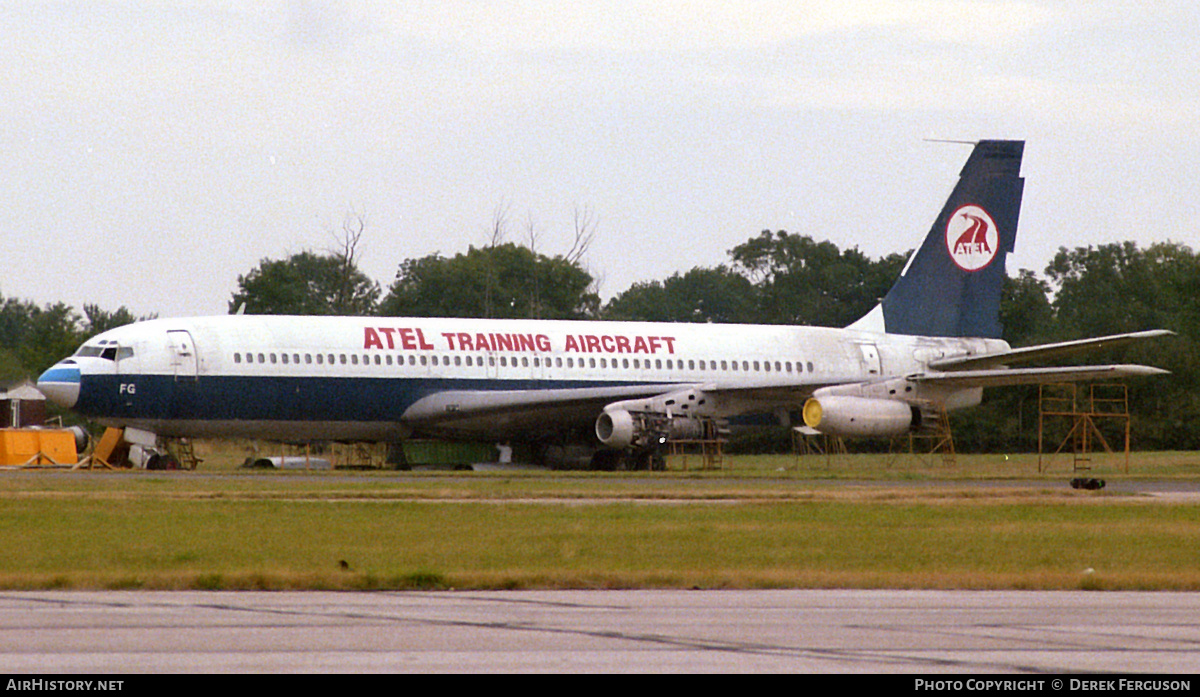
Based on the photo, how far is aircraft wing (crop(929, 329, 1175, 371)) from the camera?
38.9m

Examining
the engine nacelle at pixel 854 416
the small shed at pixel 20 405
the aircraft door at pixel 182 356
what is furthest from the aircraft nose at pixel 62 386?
the small shed at pixel 20 405

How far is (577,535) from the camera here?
2055cm

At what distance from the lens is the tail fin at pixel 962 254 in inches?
1917

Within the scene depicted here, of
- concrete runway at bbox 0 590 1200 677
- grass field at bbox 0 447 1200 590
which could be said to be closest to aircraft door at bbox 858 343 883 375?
grass field at bbox 0 447 1200 590

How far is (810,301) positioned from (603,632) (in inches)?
3494

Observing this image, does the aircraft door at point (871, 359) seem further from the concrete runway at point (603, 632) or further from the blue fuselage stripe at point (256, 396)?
the concrete runway at point (603, 632)

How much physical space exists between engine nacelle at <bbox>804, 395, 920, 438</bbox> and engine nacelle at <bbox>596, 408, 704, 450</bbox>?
312 centimetres

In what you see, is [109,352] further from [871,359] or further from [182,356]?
[871,359]

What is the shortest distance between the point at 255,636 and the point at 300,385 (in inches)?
1107

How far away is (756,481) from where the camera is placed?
3550 cm

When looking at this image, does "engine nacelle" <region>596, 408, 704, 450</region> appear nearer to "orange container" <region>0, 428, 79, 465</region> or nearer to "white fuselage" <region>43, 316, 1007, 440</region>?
"white fuselage" <region>43, 316, 1007, 440</region>

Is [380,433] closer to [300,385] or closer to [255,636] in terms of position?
[300,385]

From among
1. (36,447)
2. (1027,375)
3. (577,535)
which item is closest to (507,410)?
(36,447)
